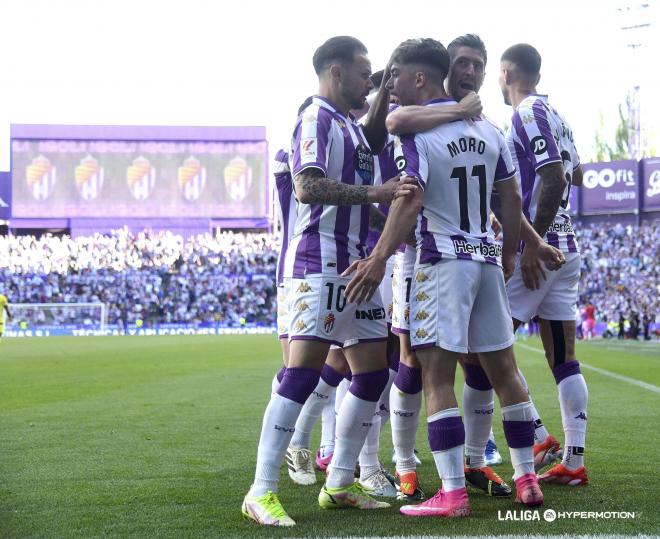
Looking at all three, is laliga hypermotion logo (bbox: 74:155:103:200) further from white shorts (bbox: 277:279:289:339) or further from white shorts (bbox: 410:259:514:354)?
white shorts (bbox: 410:259:514:354)

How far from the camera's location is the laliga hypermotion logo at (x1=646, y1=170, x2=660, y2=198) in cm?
5069

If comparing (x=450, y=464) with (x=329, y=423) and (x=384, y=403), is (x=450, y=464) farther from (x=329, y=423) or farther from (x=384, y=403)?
(x=329, y=423)

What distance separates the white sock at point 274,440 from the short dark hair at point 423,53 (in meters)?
1.75

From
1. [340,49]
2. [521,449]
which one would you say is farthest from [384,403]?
[340,49]

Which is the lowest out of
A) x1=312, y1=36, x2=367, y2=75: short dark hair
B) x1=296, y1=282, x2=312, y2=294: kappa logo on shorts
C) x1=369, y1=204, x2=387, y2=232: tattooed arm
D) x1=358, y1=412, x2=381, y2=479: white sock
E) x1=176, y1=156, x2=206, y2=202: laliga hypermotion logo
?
x1=358, y1=412, x2=381, y2=479: white sock

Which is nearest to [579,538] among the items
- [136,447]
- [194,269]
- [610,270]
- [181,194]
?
[136,447]

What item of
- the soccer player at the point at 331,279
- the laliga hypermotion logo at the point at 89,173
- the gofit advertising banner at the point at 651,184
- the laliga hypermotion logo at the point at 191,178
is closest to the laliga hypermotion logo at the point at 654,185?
the gofit advertising banner at the point at 651,184

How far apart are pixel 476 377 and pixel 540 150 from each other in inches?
54.9

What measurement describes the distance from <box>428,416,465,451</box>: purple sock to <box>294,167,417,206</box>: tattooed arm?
1078 millimetres

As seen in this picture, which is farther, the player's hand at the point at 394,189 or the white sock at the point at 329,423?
the white sock at the point at 329,423

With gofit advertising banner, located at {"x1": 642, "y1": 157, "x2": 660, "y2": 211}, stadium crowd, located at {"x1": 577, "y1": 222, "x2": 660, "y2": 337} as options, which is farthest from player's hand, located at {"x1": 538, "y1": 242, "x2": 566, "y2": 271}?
gofit advertising banner, located at {"x1": 642, "y1": 157, "x2": 660, "y2": 211}

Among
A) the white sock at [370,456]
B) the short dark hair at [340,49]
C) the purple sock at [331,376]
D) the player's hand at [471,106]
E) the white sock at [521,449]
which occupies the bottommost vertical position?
the white sock at [370,456]

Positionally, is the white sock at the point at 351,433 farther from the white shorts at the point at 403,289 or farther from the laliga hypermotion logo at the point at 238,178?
the laliga hypermotion logo at the point at 238,178

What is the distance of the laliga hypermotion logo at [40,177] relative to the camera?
56.1m
